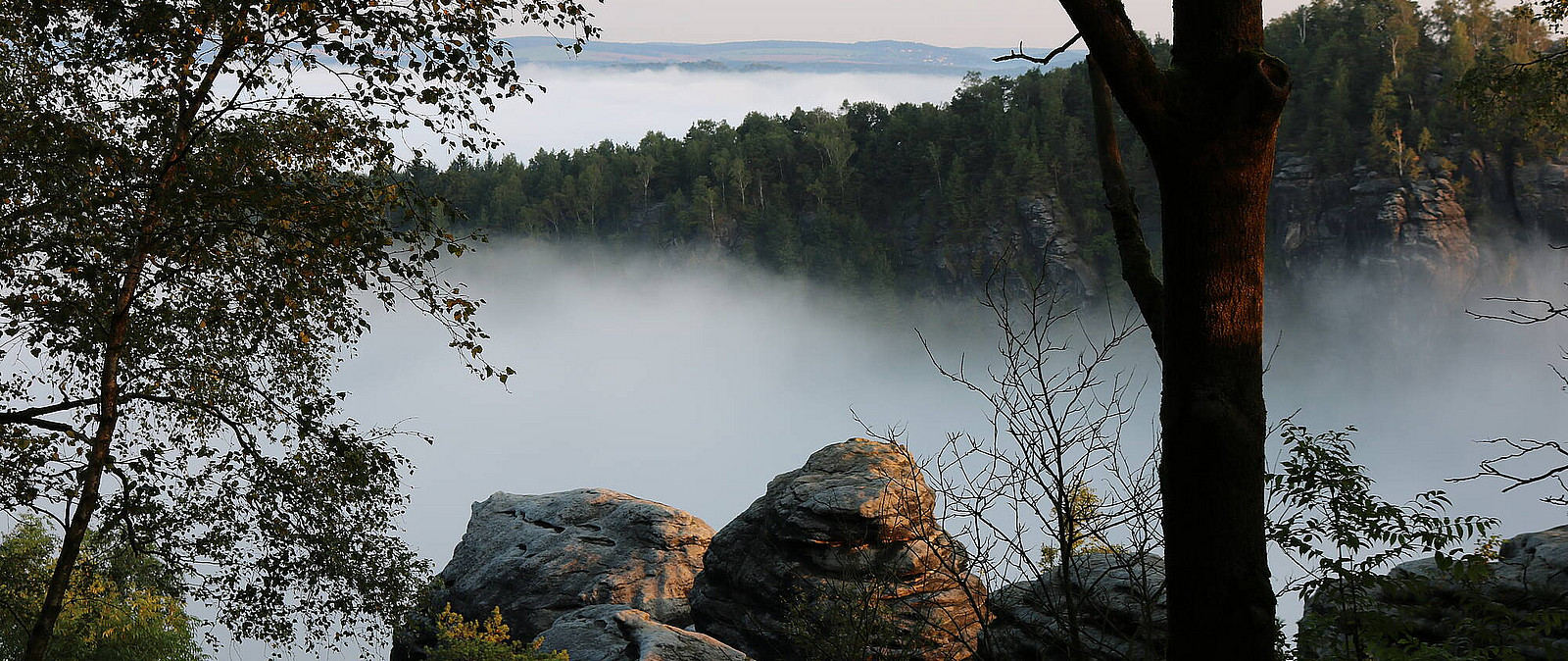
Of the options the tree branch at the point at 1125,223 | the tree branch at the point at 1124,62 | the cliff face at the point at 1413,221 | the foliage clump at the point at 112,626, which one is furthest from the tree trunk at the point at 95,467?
the cliff face at the point at 1413,221

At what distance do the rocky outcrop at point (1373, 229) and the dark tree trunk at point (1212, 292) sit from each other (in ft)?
252

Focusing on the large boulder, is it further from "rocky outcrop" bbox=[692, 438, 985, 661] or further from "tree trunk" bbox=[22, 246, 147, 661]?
"tree trunk" bbox=[22, 246, 147, 661]

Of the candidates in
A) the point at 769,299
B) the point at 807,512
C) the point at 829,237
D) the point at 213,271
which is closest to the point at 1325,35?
the point at 829,237

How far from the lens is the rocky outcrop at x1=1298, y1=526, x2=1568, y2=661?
449 centimetres

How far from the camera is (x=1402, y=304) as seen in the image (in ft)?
238

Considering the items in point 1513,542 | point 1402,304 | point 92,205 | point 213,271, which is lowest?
point 1402,304

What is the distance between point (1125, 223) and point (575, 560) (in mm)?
15989

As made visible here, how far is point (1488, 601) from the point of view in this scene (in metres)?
4.69

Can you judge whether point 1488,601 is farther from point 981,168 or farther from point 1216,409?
point 981,168

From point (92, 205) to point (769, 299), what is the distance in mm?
105095

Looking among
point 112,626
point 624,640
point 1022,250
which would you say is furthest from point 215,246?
point 1022,250

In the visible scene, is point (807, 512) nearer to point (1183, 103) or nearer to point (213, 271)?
point (213, 271)

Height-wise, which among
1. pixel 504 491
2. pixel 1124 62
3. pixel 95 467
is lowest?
pixel 504 491

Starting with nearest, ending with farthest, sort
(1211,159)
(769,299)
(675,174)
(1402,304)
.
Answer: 1. (1211,159)
2. (1402,304)
3. (675,174)
4. (769,299)
